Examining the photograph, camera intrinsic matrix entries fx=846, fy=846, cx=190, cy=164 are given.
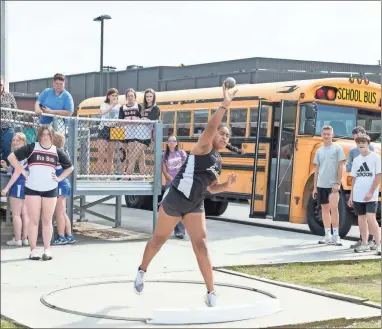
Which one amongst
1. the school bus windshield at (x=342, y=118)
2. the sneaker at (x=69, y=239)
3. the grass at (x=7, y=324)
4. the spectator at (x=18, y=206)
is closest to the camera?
the grass at (x=7, y=324)

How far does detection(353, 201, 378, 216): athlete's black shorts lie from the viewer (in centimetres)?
1081

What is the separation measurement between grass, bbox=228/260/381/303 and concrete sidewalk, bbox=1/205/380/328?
1.30 ft

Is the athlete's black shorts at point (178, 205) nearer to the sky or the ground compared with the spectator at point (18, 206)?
nearer to the sky

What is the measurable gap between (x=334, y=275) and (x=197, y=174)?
299cm

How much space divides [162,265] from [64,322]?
318 cm

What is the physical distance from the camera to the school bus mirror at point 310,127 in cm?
1315

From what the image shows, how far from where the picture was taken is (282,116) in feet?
44.5

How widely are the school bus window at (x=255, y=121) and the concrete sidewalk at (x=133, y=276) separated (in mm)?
2036

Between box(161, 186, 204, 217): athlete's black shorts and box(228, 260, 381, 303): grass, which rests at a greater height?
box(161, 186, 204, 217): athlete's black shorts

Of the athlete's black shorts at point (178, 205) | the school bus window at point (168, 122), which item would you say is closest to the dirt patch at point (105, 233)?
the school bus window at point (168, 122)

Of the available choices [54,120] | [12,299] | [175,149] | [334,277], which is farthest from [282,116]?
[12,299]

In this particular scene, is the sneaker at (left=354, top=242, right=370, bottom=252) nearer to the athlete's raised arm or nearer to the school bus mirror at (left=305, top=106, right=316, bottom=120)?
the school bus mirror at (left=305, top=106, right=316, bottom=120)

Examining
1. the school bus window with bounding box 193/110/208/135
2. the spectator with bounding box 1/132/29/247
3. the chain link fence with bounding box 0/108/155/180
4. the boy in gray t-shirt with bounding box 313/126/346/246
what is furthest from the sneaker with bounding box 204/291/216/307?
the school bus window with bounding box 193/110/208/135

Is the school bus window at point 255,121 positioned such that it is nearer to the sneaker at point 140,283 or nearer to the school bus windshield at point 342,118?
the school bus windshield at point 342,118
